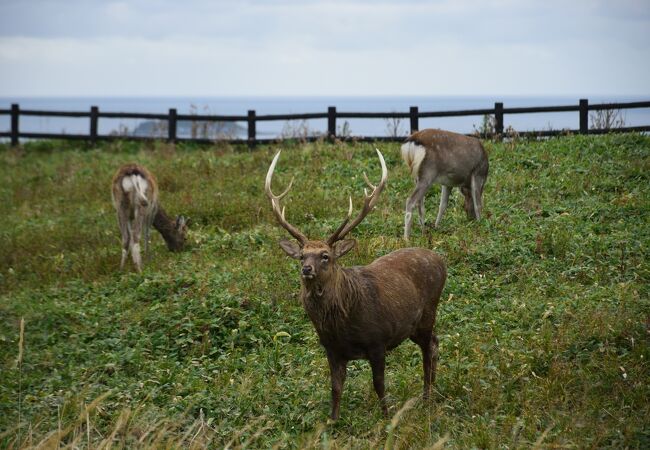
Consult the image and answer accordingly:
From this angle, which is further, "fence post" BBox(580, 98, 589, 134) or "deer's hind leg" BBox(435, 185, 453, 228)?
"fence post" BBox(580, 98, 589, 134)

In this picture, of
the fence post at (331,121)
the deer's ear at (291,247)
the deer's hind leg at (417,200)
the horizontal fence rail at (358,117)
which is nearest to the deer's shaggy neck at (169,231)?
the deer's hind leg at (417,200)

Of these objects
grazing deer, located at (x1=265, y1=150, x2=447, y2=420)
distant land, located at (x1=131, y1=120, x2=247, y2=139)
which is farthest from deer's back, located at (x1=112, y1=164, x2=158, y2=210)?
distant land, located at (x1=131, y1=120, x2=247, y2=139)

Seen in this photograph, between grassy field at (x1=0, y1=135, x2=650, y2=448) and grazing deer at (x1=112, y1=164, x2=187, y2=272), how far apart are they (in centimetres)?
37

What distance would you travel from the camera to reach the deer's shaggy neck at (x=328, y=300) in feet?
23.4

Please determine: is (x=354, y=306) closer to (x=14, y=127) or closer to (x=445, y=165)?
(x=445, y=165)

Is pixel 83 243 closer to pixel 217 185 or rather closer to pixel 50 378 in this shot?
pixel 217 185

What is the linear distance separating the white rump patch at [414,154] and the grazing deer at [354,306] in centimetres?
535

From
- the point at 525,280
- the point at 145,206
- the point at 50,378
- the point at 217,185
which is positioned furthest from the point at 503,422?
the point at 217,185

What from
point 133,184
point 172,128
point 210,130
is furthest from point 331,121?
point 133,184

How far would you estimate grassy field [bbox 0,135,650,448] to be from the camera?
6875mm

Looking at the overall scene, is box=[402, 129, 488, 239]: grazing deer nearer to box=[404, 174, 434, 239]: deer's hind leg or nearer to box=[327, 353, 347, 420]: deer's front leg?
box=[404, 174, 434, 239]: deer's hind leg

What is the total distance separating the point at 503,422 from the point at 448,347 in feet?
6.15

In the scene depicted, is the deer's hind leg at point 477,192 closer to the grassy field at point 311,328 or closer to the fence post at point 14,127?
the grassy field at point 311,328

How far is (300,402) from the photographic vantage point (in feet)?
25.3
